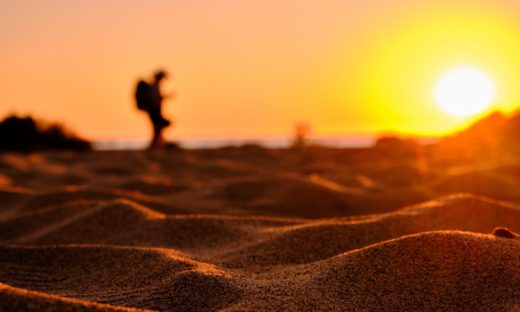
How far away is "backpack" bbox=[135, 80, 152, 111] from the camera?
30.0 feet

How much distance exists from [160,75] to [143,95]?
1.62 ft

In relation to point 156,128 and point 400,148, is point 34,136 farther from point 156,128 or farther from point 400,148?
point 400,148

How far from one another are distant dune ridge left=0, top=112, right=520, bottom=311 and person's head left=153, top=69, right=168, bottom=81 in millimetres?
5291

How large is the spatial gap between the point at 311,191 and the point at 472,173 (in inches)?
56.5

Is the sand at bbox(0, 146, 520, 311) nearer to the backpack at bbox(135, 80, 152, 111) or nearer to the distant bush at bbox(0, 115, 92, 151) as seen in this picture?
the backpack at bbox(135, 80, 152, 111)

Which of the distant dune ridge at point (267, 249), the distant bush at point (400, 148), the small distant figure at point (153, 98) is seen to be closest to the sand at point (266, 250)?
the distant dune ridge at point (267, 249)

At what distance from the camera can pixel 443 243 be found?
165 cm

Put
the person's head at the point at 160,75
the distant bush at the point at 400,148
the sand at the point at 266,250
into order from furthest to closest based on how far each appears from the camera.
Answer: the person's head at the point at 160,75 → the distant bush at the point at 400,148 → the sand at the point at 266,250

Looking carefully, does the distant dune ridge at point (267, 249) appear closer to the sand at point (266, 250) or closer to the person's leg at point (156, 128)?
the sand at point (266, 250)

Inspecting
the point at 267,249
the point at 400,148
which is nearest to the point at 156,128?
the point at 400,148

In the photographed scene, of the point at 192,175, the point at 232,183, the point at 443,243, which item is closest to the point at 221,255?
the point at 443,243

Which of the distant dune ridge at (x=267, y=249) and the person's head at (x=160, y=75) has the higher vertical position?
the person's head at (x=160, y=75)

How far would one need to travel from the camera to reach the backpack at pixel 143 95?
360 inches

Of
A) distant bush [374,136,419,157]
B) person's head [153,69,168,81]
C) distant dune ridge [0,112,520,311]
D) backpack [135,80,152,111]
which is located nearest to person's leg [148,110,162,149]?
backpack [135,80,152,111]
